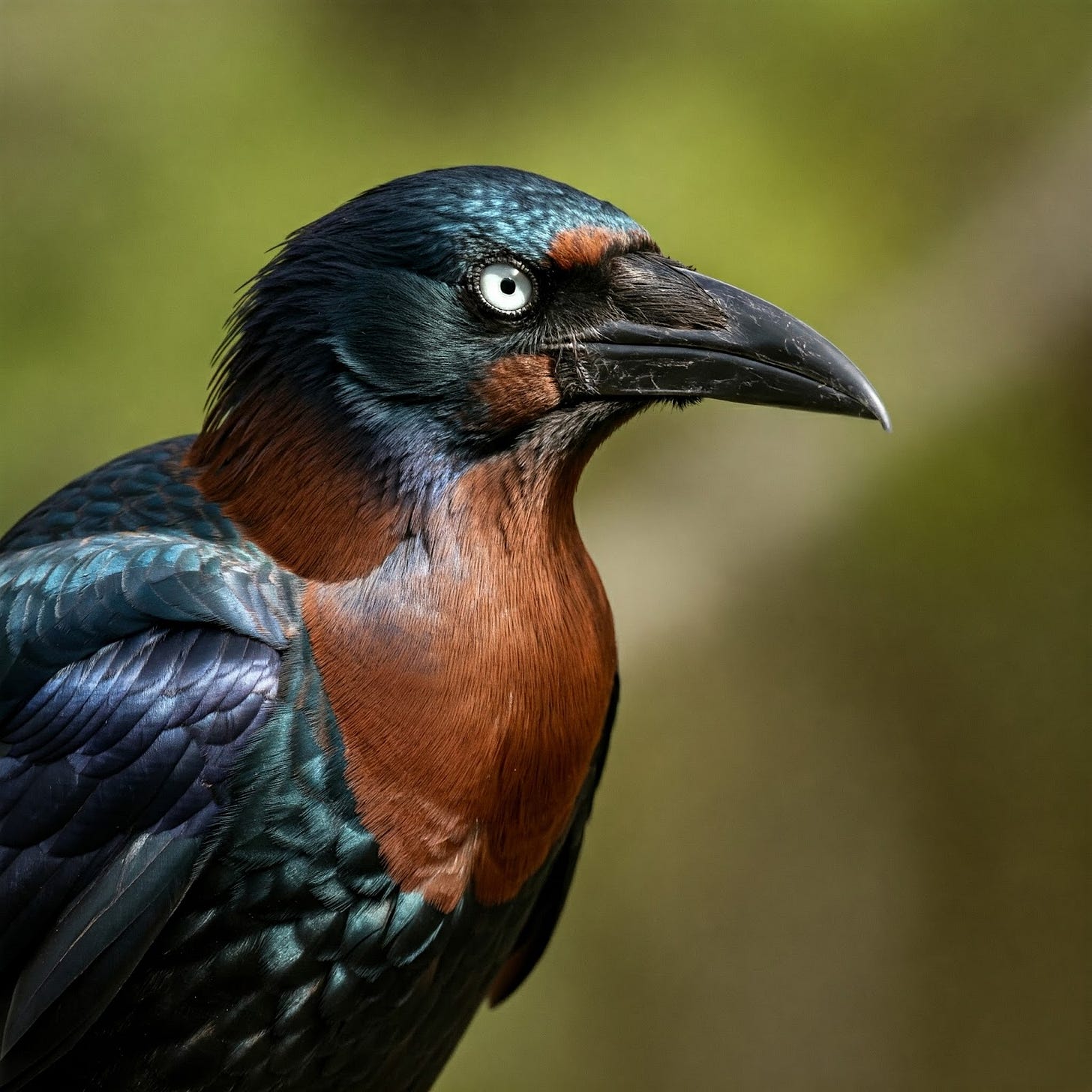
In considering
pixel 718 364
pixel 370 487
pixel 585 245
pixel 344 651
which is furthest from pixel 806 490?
pixel 344 651

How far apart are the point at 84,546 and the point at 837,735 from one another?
Result: 12.3 ft

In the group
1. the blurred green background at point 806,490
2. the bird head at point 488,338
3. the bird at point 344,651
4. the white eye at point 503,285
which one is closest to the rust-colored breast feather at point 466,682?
the bird at point 344,651

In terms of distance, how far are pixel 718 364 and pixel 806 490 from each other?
274 cm

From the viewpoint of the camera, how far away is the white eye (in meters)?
2.52

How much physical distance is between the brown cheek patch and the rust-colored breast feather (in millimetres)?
81

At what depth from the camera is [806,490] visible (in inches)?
206

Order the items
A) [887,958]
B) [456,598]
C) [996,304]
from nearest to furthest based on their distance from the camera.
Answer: [456,598] → [996,304] → [887,958]

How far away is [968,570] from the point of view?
5.76 meters

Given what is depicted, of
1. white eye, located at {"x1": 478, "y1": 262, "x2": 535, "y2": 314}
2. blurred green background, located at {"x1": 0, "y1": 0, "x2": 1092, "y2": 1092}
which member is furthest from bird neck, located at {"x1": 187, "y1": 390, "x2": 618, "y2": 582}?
blurred green background, located at {"x1": 0, "y1": 0, "x2": 1092, "y2": 1092}

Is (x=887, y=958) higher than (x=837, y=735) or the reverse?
the reverse

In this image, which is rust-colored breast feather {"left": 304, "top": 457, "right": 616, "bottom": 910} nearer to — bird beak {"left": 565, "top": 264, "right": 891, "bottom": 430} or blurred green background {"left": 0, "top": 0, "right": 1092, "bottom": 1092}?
bird beak {"left": 565, "top": 264, "right": 891, "bottom": 430}

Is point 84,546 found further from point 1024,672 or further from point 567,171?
point 1024,672

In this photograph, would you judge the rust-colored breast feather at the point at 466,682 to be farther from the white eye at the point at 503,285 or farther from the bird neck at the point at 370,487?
the white eye at the point at 503,285

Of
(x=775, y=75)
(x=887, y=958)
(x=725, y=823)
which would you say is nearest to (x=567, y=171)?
(x=775, y=75)
